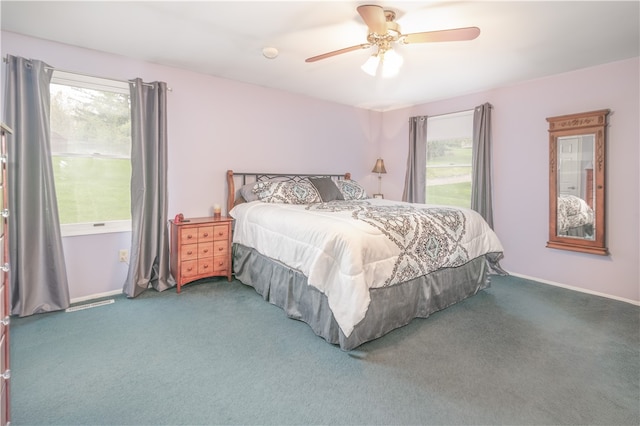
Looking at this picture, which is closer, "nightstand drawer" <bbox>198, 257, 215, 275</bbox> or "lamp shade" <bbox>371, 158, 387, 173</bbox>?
"nightstand drawer" <bbox>198, 257, 215, 275</bbox>

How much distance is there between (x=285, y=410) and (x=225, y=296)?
1.73 metres

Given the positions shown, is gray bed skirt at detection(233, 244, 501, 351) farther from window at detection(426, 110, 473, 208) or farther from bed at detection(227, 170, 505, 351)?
window at detection(426, 110, 473, 208)

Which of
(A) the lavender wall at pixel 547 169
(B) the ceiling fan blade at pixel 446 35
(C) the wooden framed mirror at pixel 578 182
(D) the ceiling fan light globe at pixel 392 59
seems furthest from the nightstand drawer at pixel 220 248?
(C) the wooden framed mirror at pixel 578 182

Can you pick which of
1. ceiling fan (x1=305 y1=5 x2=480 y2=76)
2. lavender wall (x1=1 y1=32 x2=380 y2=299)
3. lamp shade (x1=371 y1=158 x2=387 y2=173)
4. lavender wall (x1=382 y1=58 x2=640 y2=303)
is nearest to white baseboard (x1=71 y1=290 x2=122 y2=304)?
lavender wall (x1=1 y1=32 x2=380 y2=299)

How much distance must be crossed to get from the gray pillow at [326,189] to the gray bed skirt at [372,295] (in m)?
1.18

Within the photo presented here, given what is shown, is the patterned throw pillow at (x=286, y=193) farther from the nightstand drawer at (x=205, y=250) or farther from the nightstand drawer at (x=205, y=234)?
the nightstand drawer at (x=205, y=250)

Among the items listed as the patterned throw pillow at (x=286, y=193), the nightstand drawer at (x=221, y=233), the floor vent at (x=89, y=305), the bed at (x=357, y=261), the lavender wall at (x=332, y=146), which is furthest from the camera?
the patterned throw pillow at (x=286, y=193)

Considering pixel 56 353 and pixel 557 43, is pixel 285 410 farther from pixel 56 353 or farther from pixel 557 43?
pixel 557 43

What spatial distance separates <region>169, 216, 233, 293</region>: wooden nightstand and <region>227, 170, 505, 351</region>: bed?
0.50 ft

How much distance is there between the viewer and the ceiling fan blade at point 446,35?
2008 mm

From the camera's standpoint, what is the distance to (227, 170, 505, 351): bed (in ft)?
7.09

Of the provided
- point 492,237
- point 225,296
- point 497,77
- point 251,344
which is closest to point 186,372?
point 251,344

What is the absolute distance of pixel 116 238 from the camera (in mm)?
3213

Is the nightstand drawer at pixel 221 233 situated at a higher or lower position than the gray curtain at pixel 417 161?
lower
